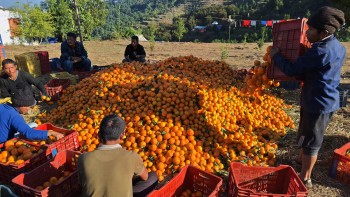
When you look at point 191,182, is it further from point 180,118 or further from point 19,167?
point 19,167

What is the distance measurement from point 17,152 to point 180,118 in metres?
2.63

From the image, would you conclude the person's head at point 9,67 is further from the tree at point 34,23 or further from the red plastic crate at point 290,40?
the tree at point 34,23

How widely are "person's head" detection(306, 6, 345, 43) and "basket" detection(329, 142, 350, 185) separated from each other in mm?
1844

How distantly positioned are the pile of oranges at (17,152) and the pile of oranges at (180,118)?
82cm

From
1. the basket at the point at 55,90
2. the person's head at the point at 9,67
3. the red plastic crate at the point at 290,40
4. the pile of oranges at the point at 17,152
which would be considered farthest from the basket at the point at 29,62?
the red plastic crate at the point at 290,40

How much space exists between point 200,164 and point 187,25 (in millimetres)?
58667

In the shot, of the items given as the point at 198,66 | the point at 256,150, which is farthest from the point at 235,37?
the point at 256,150

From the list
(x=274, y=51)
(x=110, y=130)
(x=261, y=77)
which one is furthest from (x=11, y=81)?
(x=274, y=51)

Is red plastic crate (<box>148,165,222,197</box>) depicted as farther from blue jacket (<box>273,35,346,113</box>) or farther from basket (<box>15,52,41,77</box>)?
basket (<box>15,52,41,77</box>)

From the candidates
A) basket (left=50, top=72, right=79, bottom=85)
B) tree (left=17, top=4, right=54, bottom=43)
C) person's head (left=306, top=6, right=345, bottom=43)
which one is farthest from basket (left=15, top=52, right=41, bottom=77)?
tree (left=17, top=4, right=54, bottom=43)

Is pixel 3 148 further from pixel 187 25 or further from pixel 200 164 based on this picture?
pixel 187 25

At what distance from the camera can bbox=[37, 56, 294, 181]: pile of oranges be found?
4266 millimetres

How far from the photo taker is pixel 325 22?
10.1ft

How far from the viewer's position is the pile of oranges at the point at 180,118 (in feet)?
14.0
